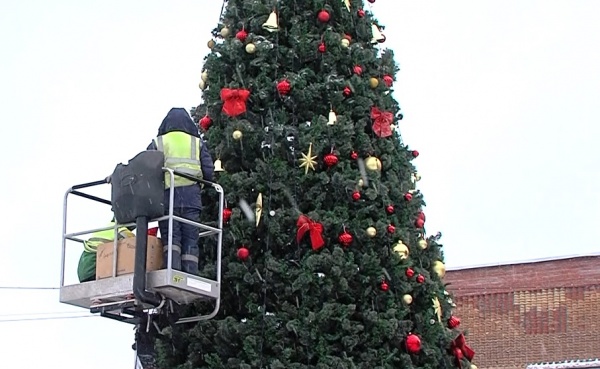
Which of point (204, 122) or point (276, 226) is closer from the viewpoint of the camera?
point (276, 226)

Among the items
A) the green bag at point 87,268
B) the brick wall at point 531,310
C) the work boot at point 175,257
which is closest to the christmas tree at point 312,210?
the work boot at point 175,257

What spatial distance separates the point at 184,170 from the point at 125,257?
0.93 meters

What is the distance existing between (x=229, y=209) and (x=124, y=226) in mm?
1020

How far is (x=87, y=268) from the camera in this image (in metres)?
9.62

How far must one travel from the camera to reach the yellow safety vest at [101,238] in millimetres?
9531

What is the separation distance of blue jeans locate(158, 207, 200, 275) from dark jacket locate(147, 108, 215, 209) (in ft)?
0.29

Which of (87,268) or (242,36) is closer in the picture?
(87,268)

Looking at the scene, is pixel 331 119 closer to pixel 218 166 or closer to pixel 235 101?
pixel 235 101

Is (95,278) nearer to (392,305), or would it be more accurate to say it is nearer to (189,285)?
(189,285)

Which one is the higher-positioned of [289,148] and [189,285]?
[289,148]

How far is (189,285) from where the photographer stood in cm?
880

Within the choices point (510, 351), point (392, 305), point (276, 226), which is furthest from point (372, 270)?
point (510, 351)

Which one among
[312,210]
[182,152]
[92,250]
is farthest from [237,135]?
[92,250]

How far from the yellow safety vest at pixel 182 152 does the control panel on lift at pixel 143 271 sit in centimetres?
18
